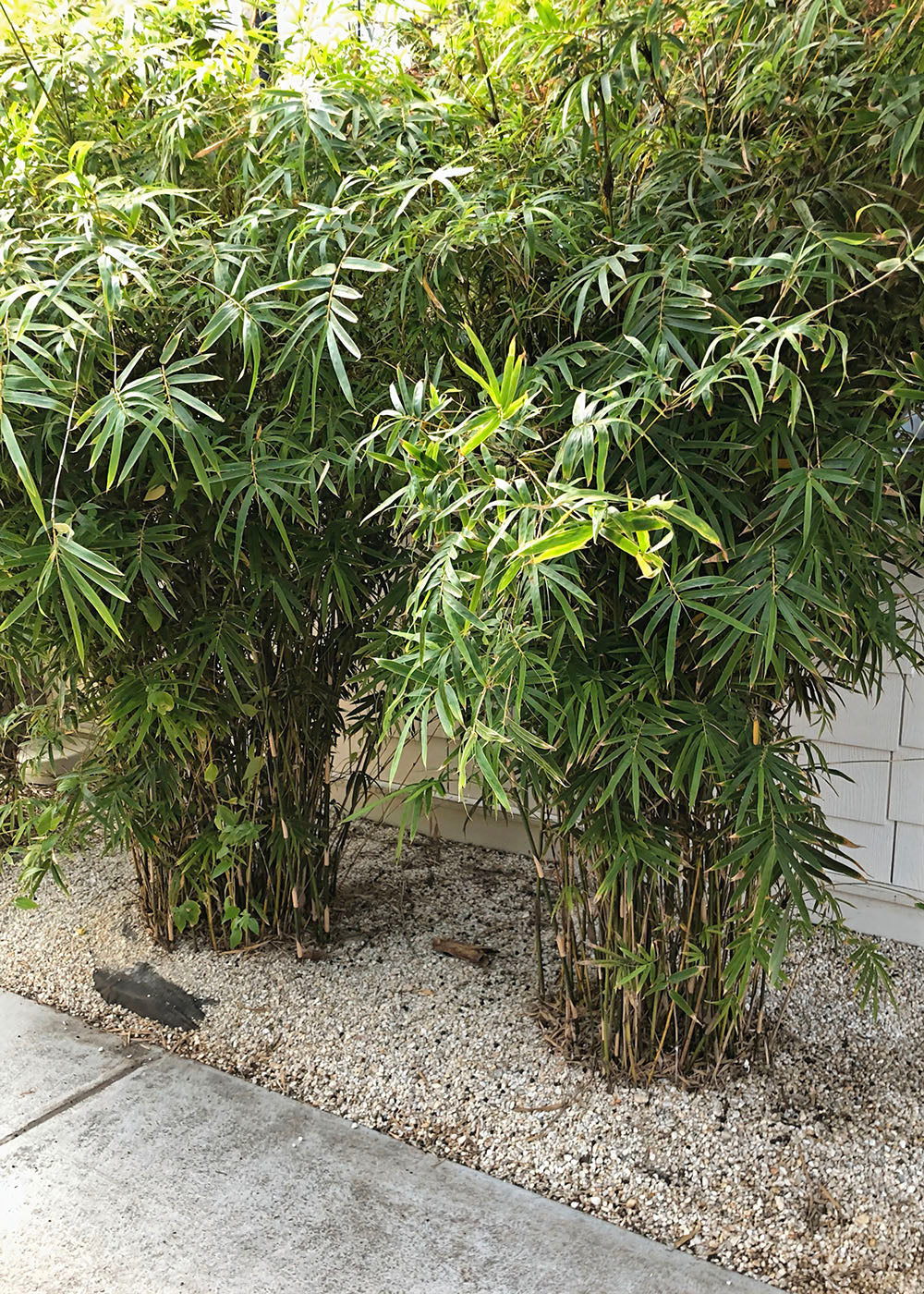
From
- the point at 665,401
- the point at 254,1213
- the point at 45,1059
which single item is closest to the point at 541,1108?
the point at 254,1213

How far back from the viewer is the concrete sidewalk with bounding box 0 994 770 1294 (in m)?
1.59

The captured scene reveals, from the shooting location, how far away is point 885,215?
141cm

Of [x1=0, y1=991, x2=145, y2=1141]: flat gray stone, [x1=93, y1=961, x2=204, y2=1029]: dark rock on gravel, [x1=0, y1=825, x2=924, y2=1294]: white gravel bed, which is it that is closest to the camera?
[x1=0, y1=825, x2=924, y2=1294]: white gravel bed

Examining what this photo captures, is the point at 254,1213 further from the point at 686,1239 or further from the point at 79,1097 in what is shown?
the point at 686,1239

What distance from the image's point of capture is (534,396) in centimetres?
134

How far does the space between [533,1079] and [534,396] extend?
132 centimetres

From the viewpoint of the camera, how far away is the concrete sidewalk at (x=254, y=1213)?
159 centimetres

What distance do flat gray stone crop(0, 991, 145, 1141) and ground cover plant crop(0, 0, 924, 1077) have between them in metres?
0.73

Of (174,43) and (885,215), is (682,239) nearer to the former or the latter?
(885,215)

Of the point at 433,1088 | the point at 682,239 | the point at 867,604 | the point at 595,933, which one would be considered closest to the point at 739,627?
the point at 867,604

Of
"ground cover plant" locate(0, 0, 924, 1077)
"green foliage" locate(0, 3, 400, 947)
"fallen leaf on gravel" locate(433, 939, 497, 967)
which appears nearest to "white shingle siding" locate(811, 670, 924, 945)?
"ground cover plant" locate(0, 0, 924, 1077)

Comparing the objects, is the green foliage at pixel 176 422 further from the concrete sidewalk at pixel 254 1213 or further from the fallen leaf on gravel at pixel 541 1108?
the fallen leaf on gravel at pixel 541 1108

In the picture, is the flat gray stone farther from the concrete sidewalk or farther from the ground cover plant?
the ground cover plant

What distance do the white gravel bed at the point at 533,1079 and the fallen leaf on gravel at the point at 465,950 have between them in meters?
0.02
